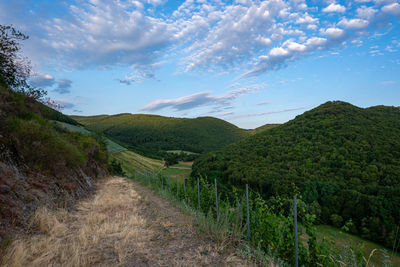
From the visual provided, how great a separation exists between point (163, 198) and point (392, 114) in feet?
322

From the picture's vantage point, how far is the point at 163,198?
34.3ft

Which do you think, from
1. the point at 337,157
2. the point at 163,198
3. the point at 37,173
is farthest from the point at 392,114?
the point at 37,173

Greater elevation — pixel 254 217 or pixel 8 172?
pixel 8 172

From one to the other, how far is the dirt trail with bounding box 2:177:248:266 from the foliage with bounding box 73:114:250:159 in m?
110

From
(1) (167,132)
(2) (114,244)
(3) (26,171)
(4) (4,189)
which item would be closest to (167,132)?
(1) (167,132)

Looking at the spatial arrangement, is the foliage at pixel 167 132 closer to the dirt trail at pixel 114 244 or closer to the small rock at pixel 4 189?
the dirt trail at pixel 114 244

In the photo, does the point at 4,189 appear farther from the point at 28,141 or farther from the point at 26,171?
the point at 28,141

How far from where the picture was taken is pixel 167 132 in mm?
151250

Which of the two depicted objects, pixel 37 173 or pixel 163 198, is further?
pixel 163 198

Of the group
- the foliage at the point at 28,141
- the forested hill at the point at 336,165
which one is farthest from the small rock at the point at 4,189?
the forested hill at the point at 336,165

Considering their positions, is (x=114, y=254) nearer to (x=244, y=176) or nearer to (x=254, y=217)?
(x=254, y=217)

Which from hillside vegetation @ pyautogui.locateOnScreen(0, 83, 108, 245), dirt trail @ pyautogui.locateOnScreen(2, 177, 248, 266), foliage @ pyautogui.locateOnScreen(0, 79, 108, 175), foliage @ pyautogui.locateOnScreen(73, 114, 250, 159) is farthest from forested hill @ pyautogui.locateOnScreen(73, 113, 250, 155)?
dirt trail @ pyautogui.locateOnScreen(2, 177, 248, 266)

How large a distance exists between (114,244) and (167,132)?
148960 mm

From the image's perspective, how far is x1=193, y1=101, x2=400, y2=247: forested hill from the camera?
98.3 ft
